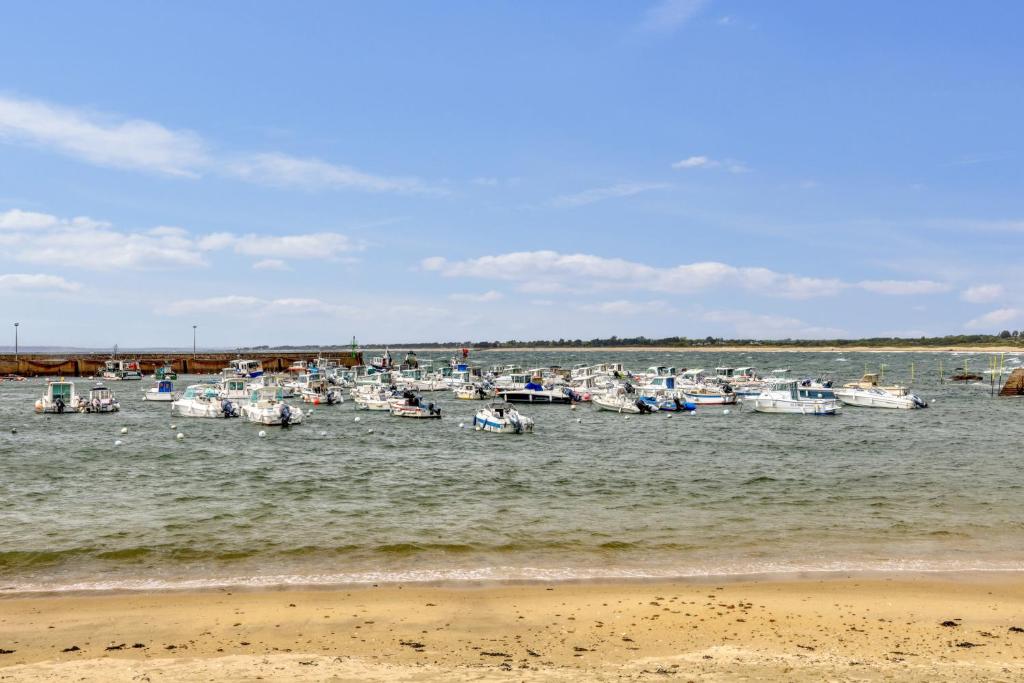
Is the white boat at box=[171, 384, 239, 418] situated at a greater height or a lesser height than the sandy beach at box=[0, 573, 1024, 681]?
greater

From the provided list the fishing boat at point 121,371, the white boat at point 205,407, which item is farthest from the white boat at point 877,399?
the fishing boat at point 121,371

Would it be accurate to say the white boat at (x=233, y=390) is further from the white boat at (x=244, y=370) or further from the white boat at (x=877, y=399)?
the white boat at (x=877, y=399)

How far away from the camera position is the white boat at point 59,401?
66.9 metres

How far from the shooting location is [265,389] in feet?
229

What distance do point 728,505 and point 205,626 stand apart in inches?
726

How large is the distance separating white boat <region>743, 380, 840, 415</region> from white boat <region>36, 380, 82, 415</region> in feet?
195

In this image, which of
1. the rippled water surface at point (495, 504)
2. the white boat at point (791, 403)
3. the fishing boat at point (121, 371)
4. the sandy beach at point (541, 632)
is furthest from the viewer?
the fishing boat at point (121, 371)

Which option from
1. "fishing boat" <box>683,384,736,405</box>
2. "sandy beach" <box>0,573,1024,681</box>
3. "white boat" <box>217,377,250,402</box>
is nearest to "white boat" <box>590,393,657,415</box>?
"fishing boat" <box>683,384,736,405</box>

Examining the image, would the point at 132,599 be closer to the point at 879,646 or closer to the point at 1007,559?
the point at 879,646

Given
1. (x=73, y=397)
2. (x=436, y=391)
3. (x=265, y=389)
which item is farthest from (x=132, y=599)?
(x=436, y=391)

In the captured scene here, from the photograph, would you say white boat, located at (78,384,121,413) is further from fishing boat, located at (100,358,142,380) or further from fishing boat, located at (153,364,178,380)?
fishing boat, located at (100,358,142,380)

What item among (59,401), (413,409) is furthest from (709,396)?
(59,401)

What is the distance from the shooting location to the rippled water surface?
67.5 feet

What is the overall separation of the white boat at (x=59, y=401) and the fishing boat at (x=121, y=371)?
62512mm
